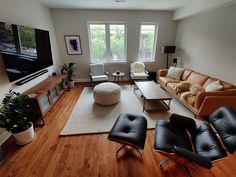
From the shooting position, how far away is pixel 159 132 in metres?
1.67

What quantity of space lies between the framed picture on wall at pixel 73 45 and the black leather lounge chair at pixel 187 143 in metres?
4.08

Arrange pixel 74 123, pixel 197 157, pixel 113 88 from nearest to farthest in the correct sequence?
pixel 197 157
pixel 74 123
pixel 113 88

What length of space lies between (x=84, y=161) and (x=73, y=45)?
4067 millimetres

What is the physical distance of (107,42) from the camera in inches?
191

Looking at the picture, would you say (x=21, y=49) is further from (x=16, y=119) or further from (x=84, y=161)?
(x=84, y=161)

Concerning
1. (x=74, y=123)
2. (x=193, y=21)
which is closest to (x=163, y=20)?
(x=193, y=21)

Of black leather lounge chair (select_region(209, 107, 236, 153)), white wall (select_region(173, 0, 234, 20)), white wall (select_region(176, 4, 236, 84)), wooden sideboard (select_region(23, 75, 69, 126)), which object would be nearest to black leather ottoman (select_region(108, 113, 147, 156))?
black leather lounge chair (select_region(209, 107, 236, 153))

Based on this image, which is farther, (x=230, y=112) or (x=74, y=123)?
(x=74, y=123)

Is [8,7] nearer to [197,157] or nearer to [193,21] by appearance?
[197,157]

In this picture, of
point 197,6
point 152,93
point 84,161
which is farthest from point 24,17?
point 197,6

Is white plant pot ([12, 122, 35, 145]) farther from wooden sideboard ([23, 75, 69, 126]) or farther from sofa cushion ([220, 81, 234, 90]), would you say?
sofa cushion ([220, 81, 234, 90])

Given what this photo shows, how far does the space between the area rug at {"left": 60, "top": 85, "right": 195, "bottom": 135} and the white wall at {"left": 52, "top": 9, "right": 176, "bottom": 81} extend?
5.82ft

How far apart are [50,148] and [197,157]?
2016 mm

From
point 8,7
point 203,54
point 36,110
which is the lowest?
point 36,110
